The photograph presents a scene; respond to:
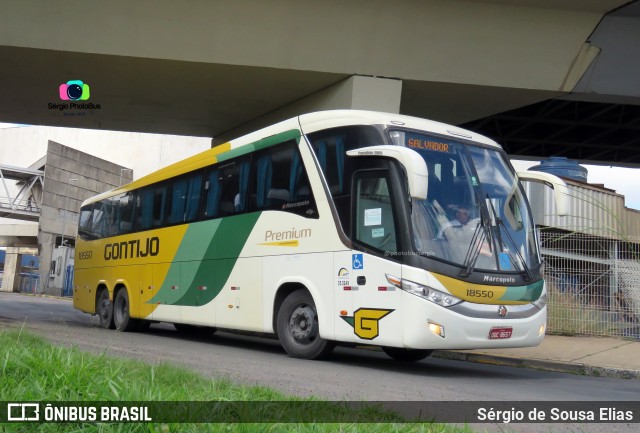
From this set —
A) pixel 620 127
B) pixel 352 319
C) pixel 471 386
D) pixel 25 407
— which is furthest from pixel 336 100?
pixel 620 127

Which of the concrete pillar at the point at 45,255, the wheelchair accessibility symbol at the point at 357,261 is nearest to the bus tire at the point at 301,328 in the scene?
the wheelchair accessibility symbol at the point at 357,261

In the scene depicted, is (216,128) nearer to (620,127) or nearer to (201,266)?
(201,266)

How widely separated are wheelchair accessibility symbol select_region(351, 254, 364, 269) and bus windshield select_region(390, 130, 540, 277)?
35.2 inches

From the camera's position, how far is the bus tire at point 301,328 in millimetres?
10312

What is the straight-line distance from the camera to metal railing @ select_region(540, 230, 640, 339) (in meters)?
14.1

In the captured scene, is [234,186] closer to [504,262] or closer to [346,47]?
[346,47]

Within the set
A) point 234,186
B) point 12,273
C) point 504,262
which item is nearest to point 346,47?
point 234,186

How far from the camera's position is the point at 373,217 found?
31.2 ft

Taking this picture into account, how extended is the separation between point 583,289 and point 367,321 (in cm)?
718

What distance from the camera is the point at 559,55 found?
48.4 ft

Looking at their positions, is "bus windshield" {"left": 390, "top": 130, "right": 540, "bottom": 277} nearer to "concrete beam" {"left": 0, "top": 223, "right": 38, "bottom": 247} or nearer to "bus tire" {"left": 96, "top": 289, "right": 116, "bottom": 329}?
"bus tire" {"left": 96, "top": 289, "right": 116, "bottom": 329}

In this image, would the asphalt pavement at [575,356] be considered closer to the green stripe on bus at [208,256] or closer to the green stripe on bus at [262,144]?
the green stripe on bus at [208,256]

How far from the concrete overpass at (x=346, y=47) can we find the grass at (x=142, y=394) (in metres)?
9.49

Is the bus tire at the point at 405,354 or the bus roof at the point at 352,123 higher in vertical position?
the bus roof at the point at 352,123
